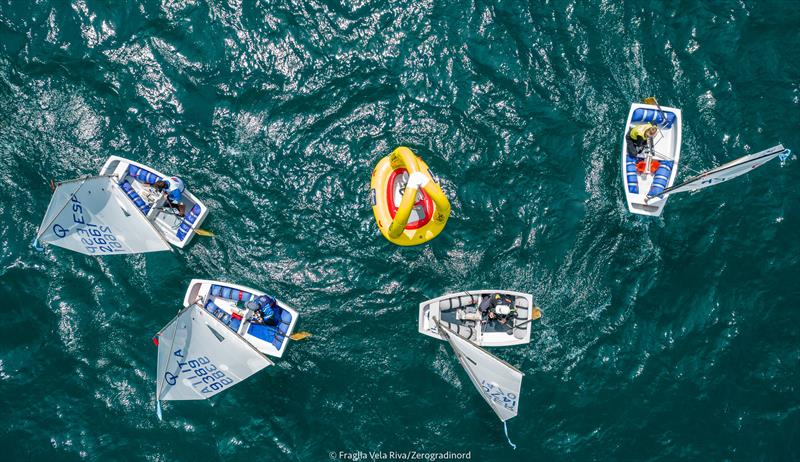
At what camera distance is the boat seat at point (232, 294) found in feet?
103

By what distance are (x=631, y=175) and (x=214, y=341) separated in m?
21.9

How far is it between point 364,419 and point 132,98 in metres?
20.5

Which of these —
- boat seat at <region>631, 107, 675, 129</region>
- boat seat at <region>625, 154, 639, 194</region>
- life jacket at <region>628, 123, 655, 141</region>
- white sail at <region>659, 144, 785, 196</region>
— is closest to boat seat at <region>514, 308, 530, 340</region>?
boat seat at <region>625, 154, 639, 194</region>

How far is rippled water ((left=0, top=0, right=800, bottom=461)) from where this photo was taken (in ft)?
102

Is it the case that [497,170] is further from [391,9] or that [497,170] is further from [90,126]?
[90,126]

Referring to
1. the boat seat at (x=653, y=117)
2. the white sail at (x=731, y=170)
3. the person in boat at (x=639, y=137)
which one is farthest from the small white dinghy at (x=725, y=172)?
the boat seat at (x=653, y=117)

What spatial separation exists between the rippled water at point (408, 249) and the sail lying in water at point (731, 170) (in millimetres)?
2881

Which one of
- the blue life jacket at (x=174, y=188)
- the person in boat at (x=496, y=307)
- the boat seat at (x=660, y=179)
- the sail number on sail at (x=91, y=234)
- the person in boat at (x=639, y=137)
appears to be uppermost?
the person in boat at (x=639, y=137)

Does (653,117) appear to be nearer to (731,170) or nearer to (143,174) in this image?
(731,170)

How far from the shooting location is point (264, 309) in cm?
3064

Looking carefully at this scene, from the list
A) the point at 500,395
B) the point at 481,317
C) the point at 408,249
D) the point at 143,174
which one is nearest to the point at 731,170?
the point at 481,317

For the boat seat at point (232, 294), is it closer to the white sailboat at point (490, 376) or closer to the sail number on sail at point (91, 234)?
the sail number on sail at point (91, 234)

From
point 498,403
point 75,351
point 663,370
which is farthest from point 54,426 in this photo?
point 663,370

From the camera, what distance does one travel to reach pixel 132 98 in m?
33.0
